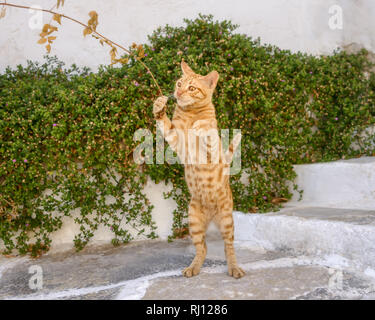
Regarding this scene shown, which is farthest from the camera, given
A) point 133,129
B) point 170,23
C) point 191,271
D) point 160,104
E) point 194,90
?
point 170,23

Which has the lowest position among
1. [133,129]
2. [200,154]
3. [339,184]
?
[339,184]

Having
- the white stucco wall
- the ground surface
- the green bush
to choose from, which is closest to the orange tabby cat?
the ground surface

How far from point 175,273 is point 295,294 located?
99 centimetres

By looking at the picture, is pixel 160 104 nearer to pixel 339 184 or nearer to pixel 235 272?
pixel 235 272

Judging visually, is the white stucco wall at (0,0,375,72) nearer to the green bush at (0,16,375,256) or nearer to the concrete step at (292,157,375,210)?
the green bush at (0,16,375,256)

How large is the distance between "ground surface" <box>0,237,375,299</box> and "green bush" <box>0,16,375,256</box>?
1.84 ft

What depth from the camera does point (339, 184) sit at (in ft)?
13.6

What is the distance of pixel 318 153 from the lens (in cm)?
502

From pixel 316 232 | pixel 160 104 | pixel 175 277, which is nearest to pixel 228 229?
pixel 175 277

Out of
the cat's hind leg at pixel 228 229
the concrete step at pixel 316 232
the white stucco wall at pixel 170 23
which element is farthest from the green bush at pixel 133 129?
the cat's hind leg at pixel 228 229

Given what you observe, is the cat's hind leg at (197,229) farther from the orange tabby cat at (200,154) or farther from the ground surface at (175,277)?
the ground surface at (175,277)

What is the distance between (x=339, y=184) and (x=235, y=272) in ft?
7.16

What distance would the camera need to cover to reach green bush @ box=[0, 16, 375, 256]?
150 inches

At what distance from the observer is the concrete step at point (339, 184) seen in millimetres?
3926
